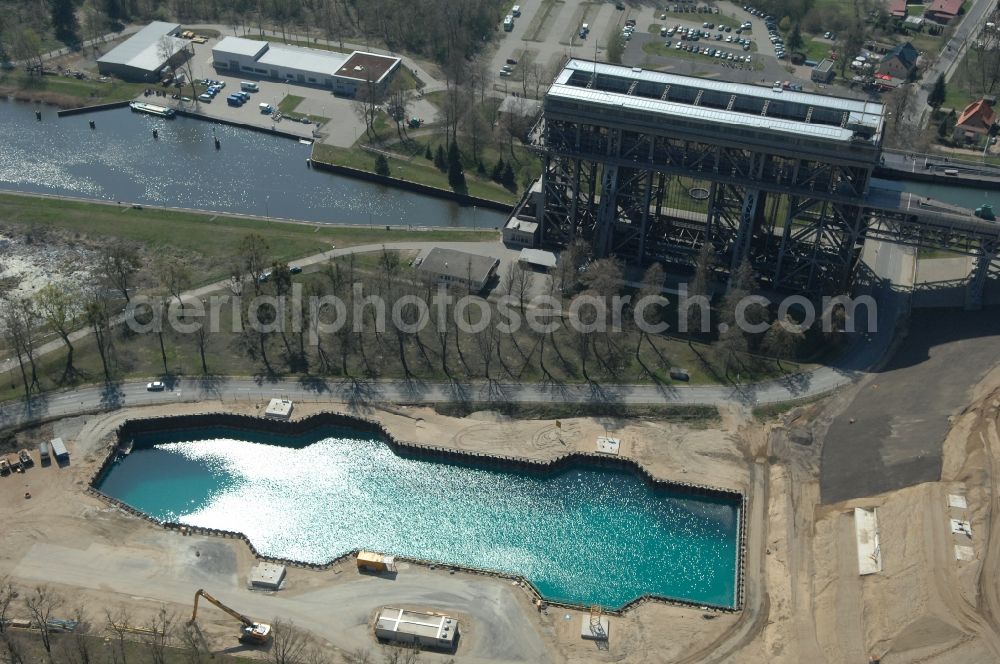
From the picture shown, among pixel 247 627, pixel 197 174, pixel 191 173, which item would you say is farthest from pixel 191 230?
pixel 247 627

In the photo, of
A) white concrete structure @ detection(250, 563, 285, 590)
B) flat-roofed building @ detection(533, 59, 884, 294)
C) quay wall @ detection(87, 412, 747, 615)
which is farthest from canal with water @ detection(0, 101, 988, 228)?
white concrete structure @ detection(250, 563, 285, 590)

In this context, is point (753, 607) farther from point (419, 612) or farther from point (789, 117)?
point (789, 117)

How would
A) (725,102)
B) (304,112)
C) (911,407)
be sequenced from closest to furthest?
(911,407), (725,102), (304,112)

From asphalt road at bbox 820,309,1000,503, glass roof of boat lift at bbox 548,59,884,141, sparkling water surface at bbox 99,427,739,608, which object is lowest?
sparkling water surface at bbox 99,427,739,608

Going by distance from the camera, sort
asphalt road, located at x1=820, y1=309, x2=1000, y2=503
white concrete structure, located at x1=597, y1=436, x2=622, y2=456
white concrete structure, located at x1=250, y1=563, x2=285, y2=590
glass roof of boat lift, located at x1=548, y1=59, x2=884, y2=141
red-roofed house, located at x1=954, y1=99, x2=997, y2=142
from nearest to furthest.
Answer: white concrete structure, located at x1=250, y1=563, x2=285, y2=590 → asphalt road, located at x1=820, y1=309, x2=1000, y2=503 → white concrete structure, located at x1=597, y1=436, x2=622, y2=456 → glass roof of boat lift, located at x1=548, y1=59, x2=884, y2=141 → red-roofed house, located at x1=954, y1=99, x2=997, y2=142

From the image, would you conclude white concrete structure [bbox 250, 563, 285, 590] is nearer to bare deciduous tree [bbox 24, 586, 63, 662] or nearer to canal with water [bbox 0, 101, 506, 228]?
bare deciduous tree [bbox 24, 586, 63, 662]

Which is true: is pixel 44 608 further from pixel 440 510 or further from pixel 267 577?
pixel 440 510

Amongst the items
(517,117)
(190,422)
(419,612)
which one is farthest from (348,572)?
(517,117)
